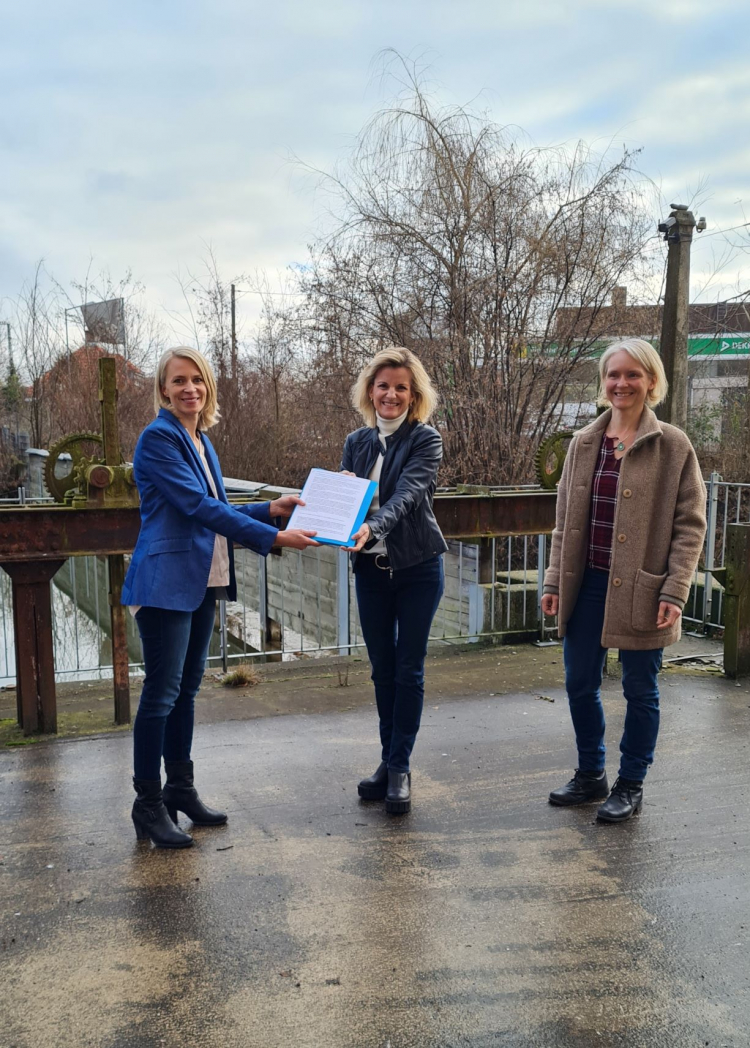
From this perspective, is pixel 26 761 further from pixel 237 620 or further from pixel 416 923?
pixel 237 620

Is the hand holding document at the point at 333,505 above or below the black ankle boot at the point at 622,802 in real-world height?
above

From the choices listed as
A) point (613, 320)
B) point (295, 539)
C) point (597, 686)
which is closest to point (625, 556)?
point (597, 686)

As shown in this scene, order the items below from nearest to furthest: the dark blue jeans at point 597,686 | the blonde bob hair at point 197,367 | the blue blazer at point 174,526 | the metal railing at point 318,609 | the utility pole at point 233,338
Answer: the blue blazer at point 174,526
the blonde bob hair at point 197,367
the dark blue jeans at point 597,686
the metal railing at point 318,609
the utility pole at point 233,338

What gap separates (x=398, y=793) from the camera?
3.94 meters

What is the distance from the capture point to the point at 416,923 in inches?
119

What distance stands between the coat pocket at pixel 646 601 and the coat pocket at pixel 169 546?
1.92 m

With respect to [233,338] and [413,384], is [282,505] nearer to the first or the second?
[413,384]

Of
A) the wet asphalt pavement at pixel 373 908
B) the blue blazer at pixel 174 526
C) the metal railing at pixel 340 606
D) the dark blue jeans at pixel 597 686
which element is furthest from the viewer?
the metal railing at pixel 340 606

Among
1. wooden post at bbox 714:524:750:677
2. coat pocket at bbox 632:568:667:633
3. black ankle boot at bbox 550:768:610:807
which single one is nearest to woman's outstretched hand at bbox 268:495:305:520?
coat pocket at bbox 632:568:667:633

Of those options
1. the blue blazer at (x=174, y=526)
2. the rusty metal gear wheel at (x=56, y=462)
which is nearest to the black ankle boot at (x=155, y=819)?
A: the blue blazer at (x=174, y=526)

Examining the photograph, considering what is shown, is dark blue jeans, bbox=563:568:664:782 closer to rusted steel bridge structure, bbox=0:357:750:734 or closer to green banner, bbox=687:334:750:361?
rusted steel bridge structure, bbox=0:357:750:734

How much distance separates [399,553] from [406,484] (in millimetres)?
313

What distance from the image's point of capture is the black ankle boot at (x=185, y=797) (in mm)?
3791

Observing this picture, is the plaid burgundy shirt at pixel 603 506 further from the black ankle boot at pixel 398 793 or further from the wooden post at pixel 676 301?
→ the wooden post at pixel 676 301
